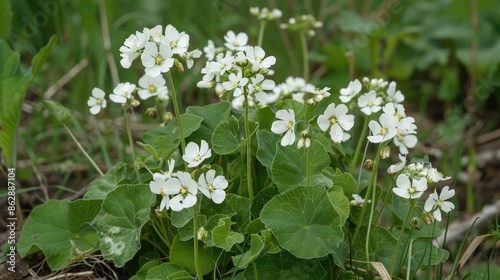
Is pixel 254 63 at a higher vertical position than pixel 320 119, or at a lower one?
higher

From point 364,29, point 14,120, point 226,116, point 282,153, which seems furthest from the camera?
point 364,29

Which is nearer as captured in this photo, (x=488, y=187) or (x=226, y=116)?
(x=226, y=116)

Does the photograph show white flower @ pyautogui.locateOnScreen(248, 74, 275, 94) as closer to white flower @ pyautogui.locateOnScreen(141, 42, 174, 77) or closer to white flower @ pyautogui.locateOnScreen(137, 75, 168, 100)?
white flower @ pyautogui.locateOnScreen(141, 42, 174, 77)

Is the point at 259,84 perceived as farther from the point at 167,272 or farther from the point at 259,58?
the point at 167,272

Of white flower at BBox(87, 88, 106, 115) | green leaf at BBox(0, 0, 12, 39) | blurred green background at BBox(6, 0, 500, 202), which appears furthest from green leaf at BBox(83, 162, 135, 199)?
blurred green background at BBox(6, 0, 500, 202)

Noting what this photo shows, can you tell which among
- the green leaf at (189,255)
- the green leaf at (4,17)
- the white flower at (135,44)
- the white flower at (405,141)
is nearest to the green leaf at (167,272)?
the green leaf at (189,255)

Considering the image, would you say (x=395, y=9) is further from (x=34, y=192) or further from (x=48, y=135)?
(x=34, y=192)

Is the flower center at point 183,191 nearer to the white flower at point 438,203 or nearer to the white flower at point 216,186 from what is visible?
the white flower at point 216,186

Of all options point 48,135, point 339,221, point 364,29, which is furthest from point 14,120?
point 364,29
